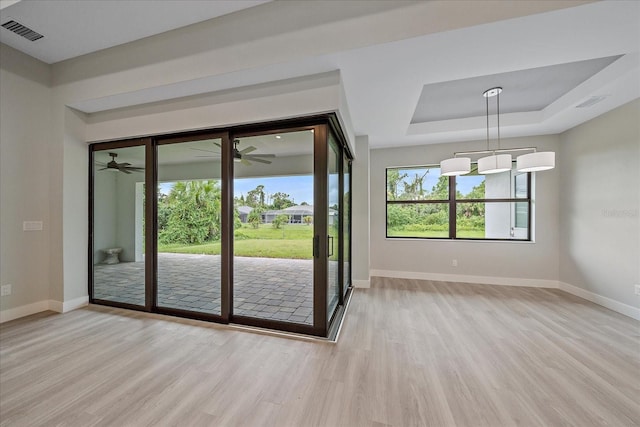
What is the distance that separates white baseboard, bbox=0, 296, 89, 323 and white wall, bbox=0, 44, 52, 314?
0.04 meters

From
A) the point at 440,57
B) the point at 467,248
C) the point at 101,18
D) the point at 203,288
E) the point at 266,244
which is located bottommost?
the point at 203,288

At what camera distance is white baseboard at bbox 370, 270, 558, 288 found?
4.40m

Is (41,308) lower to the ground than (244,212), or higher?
lower

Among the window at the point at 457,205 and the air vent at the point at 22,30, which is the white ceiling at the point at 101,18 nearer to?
the air vent at the point at 22,30

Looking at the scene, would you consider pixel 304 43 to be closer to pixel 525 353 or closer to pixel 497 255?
pixel 525 353

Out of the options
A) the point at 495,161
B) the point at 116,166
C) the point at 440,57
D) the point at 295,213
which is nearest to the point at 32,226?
the point at 116,166

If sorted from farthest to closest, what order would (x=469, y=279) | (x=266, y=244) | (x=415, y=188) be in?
(x=415, y=188) < (x=469, y=279) < (x=266, y=244)

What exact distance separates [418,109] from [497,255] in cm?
318

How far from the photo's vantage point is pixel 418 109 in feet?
12.6

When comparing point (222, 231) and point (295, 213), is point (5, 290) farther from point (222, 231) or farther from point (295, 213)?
point (295, 213)

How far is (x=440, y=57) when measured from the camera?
7.06ft

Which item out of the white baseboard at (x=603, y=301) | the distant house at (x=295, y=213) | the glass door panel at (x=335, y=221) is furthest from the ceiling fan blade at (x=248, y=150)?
the white baseboard at (x=603, y=301)

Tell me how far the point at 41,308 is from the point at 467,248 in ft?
22.7

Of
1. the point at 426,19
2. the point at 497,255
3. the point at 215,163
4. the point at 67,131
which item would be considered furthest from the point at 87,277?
the point at 497,255
